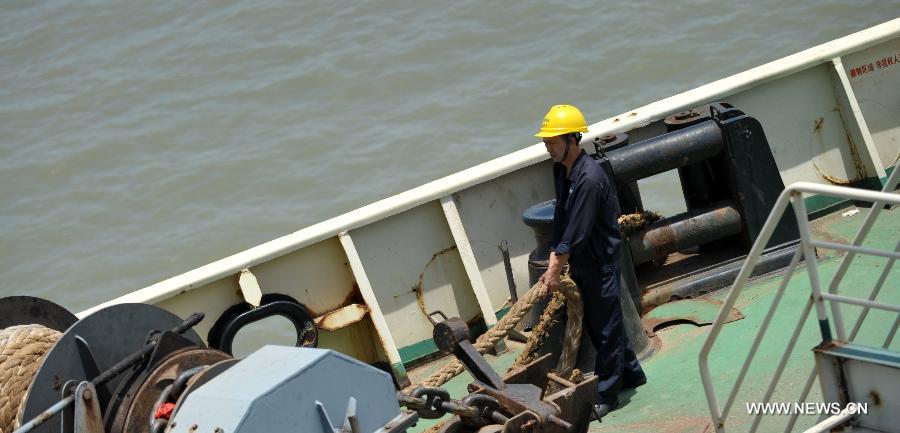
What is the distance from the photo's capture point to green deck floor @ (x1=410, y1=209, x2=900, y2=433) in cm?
571

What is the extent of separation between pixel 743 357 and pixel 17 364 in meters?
3.60

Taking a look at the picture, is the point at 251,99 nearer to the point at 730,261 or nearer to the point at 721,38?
the point at 721,38

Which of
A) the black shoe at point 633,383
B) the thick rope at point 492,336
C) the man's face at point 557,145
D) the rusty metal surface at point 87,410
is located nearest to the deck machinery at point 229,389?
the rusty metal surface at point 87,410

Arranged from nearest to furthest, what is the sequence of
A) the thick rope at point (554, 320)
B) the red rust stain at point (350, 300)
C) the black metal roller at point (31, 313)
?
the black metal roller at point (31, 313) → the thick rope at point (554, 320) → the red rust stain at point (350, 300)

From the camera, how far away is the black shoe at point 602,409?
5975 mm

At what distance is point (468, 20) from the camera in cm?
1739

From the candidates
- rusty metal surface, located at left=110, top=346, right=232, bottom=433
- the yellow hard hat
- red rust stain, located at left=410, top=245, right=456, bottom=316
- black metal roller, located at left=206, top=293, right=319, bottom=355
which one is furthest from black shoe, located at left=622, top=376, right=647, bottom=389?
rusty metal surface, located at left=110, top=346, right=232, bottom=433

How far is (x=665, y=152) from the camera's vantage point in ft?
22.7

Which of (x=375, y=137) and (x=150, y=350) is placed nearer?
(x=150, y=350)

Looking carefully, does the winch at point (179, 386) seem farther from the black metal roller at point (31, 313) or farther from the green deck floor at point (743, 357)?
the green deck floor at point (743, 357)

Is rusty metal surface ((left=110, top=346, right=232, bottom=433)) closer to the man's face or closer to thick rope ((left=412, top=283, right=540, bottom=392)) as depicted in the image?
thick rope ((left=412, top=283, right=540, bottom=392))

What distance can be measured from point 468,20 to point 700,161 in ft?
34.9

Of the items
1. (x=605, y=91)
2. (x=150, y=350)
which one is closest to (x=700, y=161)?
(x=150, y=350)

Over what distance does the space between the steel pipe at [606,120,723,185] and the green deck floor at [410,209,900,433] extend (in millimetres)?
828
